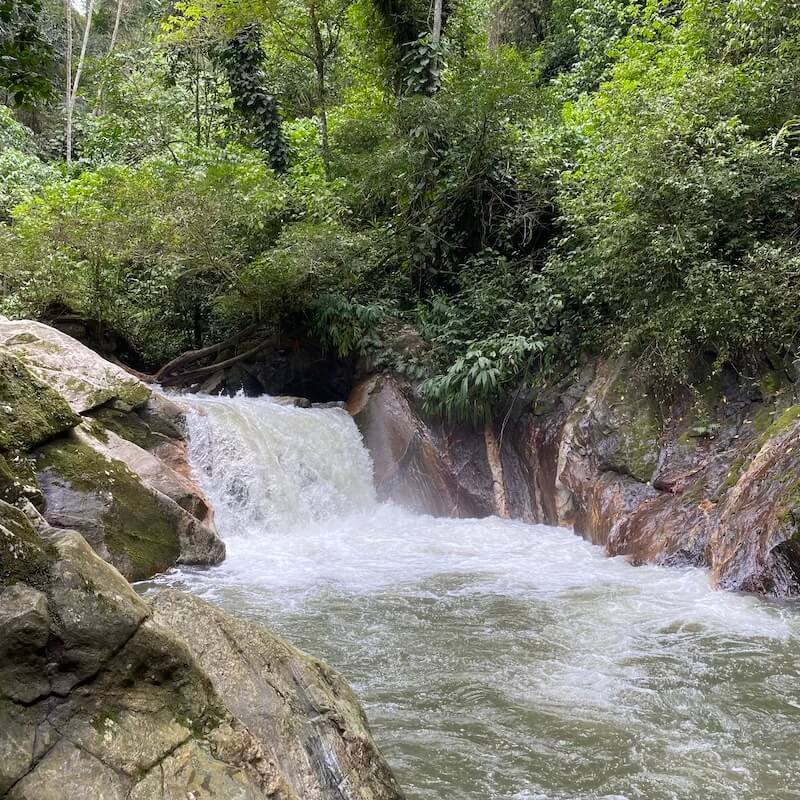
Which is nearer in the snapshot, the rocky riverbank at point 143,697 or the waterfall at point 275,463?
the rocky riverbank at point 143,697

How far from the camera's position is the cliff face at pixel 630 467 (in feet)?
23.2

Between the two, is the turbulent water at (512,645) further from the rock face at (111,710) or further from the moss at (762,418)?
the moss at (762,418)

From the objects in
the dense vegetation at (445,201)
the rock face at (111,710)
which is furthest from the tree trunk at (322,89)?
the rock face at (111,710)

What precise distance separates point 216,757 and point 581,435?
8148mm

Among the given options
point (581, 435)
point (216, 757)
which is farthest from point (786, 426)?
point (216, 757)

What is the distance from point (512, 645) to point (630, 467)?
421 centimetres

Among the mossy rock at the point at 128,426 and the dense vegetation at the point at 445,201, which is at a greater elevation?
the dense vegetation at the point at 445,201

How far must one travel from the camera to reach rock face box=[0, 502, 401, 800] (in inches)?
90.3

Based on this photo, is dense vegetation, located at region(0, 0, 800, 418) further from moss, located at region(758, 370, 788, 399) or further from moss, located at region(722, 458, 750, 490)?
moss, located at region(722, 458, 750, 490)

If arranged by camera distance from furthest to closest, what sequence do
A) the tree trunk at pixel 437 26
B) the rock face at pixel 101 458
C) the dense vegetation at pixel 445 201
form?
the tree trunk at pixel 437 26 → the dense vegetation at pixel 445 201 → the rock face at pixel 101 458

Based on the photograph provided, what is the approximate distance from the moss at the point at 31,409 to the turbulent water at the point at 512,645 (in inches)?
76.4

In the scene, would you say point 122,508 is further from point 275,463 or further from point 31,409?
point 275,463

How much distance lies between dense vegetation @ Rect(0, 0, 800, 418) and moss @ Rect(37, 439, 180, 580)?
3.84 m

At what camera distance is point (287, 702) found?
3172 millimetres
